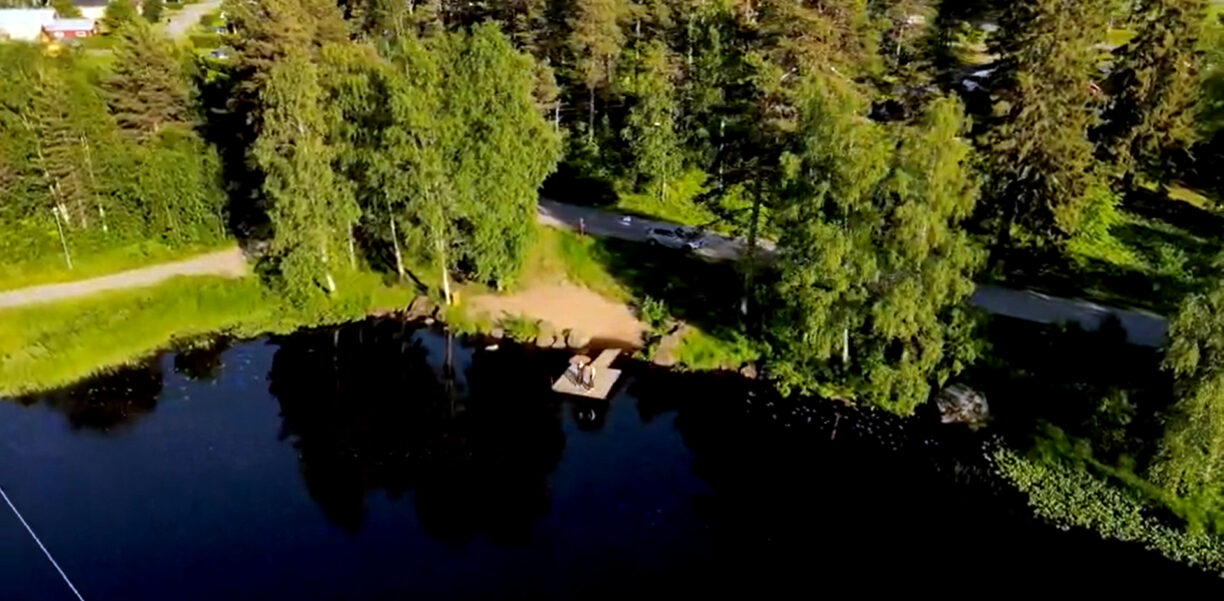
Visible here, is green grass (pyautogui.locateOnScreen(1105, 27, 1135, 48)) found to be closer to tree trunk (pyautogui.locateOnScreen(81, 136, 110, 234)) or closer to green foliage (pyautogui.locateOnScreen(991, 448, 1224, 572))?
green foliage (pyautogui.locateOnScreen(991, 448, 1224, 572))

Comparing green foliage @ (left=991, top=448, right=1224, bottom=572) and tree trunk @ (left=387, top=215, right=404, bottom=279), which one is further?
tree trunk @ (left=387, top=215, right=404, bottom=279)

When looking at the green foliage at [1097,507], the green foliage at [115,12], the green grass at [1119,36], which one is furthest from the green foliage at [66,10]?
the green foliage at [1097,507]

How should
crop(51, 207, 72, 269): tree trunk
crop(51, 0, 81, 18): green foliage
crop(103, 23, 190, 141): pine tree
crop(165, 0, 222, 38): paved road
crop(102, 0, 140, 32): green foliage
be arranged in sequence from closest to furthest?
1. crop(51, 207, 72, 269): tree trunk
2. crop(103, 23, 190, 141): pine tree
3. crop(102, 0, 140, 32): green foliage
4. crop(165, 0, 222, 38): paved road
5. crop(51, 0, 81, 18): green foliage

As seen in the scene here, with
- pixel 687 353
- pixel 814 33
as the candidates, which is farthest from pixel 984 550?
pixel 814 33

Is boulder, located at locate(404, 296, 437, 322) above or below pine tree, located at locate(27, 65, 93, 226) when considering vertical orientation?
below

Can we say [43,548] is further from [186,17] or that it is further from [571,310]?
[186,17]

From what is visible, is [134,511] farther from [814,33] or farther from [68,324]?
[814,33]

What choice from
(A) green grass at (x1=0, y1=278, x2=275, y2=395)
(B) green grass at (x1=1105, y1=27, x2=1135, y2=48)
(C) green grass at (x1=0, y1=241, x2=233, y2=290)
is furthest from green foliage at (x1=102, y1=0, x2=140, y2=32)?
(B) green grass at (x1=1105, y1=27, x2=1135, y2=48)
